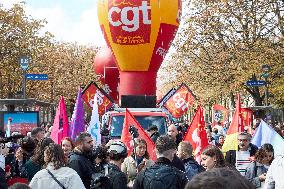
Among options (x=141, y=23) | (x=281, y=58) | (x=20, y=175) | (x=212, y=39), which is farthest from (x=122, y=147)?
(x=212, y=39)

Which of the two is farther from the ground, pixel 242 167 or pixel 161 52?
pixel 161 52

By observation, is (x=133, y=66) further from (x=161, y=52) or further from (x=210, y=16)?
(x=210, y=16)

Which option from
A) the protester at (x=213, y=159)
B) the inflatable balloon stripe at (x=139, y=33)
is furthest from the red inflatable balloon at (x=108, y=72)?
the protester at (x=213, y=159)

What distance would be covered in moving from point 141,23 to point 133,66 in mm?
2343

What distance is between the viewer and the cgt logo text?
94.2 feet

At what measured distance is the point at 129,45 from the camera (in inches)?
1168

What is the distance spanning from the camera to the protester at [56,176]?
265 inches

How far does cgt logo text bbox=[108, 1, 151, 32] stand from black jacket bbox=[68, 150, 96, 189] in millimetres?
20898

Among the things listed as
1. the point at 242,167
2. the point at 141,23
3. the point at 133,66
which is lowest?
the point at 242,167

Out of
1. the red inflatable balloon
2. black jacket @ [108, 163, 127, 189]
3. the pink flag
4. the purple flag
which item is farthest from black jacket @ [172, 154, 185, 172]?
the red inflatable balloon

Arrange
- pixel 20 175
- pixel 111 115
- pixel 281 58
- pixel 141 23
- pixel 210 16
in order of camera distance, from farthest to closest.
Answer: pixel 210 16, pixel 281 58, pixel 141 23, pixel 111 115, pixel 20 175

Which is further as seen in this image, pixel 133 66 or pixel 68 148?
pixel 133 66

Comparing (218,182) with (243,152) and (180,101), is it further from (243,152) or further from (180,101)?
(180,101)

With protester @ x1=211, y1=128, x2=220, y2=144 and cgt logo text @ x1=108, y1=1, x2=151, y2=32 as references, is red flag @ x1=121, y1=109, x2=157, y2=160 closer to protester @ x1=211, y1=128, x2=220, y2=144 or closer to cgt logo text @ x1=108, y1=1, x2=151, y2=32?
protester @ x1=211, y1=128, x2=220, y2=144
